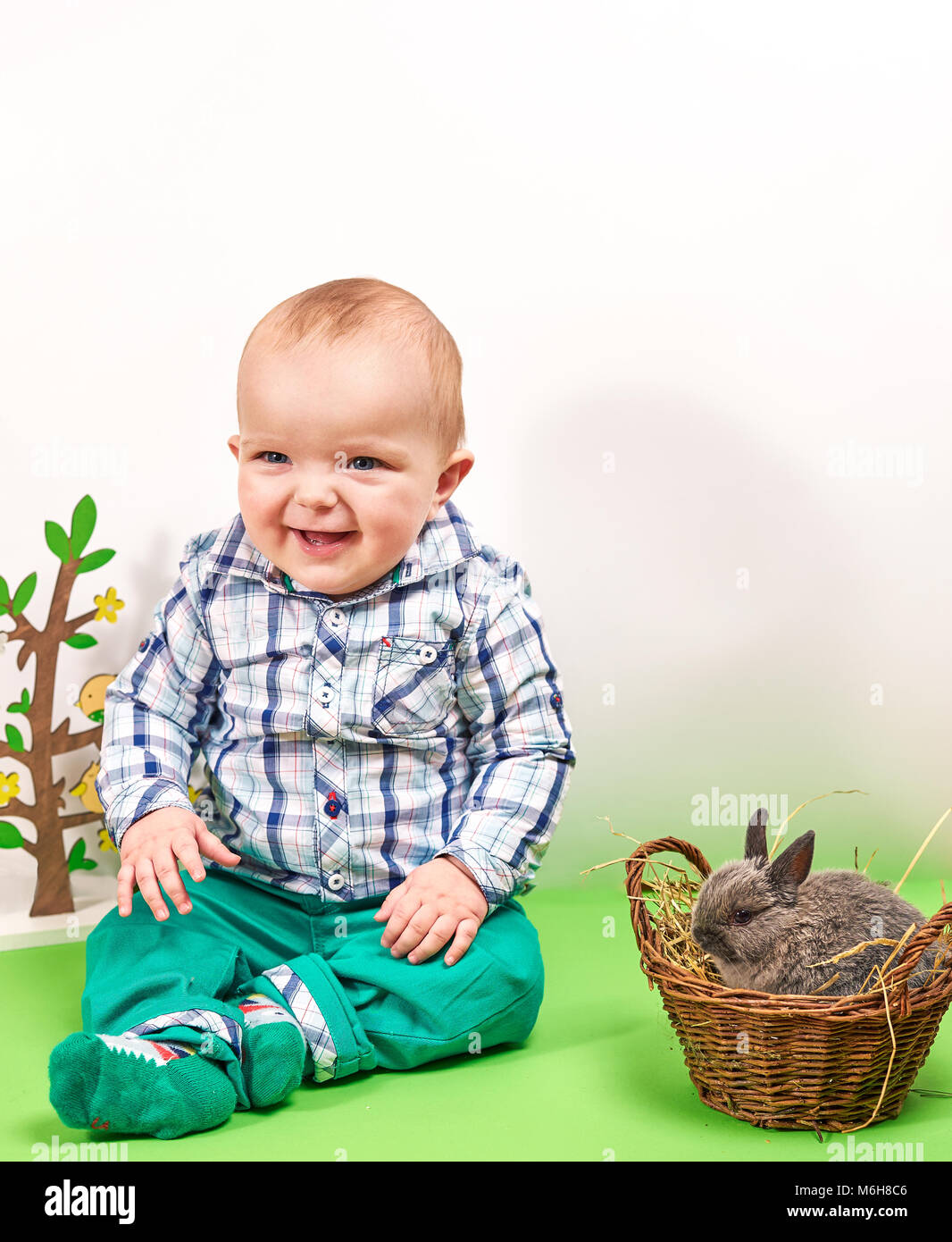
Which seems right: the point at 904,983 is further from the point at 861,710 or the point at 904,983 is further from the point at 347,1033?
the point at 861,710

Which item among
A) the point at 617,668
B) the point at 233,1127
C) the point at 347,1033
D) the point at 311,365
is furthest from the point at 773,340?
the point at 233,1127

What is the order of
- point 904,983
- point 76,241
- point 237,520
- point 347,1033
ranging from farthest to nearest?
point 76,241 → point 237,520 → point 347,1033 → point 904,983

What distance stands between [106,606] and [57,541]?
4.5 inches

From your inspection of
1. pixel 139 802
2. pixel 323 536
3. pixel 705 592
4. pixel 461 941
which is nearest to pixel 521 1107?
pixel 461 941

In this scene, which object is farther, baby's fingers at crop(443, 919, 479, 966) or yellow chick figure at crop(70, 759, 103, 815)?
yellow chick figure at crop(70, 759, 103, 815)

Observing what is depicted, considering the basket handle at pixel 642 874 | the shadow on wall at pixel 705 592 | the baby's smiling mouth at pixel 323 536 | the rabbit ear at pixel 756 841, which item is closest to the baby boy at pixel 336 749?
the baby's smiling mouth at pixel 323 536

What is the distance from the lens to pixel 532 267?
1895 mm

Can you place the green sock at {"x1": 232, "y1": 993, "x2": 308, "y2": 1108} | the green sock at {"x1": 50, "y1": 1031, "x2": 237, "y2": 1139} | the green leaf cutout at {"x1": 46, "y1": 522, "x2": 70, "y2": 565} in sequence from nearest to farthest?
the green sock at {"x1": 50, "y1": 1031, "x2": 237, "y2": 1139} < the green sock at {"x1": 232, "y1": 993, "x2": 308, "y2": 1108} < the green leaf cutout at {"x1": 46, "y1": 522, "x2": 70, "y2": 565}

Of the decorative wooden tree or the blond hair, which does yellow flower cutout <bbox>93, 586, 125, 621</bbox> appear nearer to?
the decorative wooden tree

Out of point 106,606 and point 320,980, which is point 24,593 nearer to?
point 106,606

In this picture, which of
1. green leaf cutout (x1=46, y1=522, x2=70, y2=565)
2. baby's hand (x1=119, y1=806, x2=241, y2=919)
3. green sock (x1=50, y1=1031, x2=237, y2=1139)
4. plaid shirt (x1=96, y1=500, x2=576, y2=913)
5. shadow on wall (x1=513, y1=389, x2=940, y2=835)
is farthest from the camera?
shadow on wall (x1=513, y1=389, x2=940, y2=835)

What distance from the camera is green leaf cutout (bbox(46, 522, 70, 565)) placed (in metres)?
1.72

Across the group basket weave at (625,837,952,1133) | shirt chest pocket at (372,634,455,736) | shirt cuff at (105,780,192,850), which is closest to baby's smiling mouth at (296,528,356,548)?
shirt chest pocket at (372,634,455,736)

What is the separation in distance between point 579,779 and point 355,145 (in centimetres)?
102
